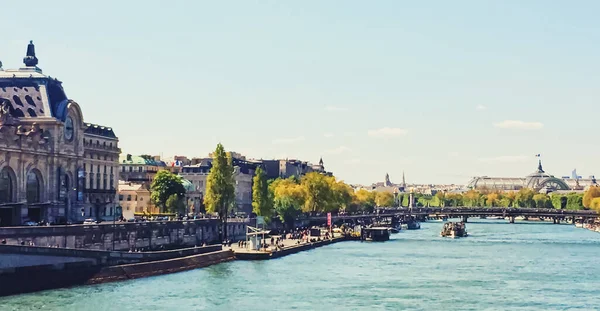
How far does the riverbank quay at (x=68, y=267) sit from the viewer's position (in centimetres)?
6969

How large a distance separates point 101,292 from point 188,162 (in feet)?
412

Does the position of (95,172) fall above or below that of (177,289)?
above

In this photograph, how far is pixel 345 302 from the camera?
7450cm

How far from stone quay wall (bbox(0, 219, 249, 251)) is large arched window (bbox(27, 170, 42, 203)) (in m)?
8.16

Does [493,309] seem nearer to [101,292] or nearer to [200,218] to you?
[101,292]

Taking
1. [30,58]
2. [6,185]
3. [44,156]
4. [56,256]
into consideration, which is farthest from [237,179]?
[56,256]

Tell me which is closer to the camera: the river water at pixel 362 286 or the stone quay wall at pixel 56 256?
the stone quay wall at pixel 56 256

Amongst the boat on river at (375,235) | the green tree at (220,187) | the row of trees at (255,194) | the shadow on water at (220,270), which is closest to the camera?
the shadow on water at (220,270)

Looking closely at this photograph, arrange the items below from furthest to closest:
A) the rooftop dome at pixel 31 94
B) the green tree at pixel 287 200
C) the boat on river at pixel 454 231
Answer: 1. the boat on river at pixel 454 231
2. the green tree at pixel 287 200
3. the rooftop dome at pixel 31 94

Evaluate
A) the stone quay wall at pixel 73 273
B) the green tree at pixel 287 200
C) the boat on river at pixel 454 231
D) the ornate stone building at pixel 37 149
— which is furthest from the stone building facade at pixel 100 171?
the boat on river at pixel 454 231

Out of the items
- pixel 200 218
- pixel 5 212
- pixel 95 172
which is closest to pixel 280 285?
pixel 5 212

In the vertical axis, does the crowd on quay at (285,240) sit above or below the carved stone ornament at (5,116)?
below

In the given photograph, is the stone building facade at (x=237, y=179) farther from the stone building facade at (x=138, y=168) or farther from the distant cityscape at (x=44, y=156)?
the distant cityscape at (x=44, y=156)

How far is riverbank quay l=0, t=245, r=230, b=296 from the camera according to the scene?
6969 centimetres
